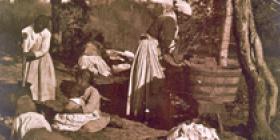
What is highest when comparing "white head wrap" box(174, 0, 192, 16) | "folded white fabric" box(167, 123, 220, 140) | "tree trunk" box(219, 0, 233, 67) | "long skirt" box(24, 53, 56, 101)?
"white head wrap" box(174, 0, 192, 16)

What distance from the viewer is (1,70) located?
8.15m

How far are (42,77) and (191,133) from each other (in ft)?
7.59

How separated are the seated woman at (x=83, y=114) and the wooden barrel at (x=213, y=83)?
4.38ft

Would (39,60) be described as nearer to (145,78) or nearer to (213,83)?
(145,78)

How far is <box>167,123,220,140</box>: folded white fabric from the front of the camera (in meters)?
7.62

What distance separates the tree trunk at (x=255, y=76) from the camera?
25.3 feet

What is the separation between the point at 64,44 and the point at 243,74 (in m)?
2.61

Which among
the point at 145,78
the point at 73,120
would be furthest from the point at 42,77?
the point at 145,78

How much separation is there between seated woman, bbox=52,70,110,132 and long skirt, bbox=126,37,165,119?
469mm

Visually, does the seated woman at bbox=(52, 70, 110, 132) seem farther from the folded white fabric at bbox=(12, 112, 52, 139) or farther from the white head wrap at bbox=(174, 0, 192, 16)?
the white head wrap at bbox=(174, 0, 192, 16)

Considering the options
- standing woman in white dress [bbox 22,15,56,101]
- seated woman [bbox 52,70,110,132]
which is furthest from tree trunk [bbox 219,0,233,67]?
standing woman in white dress [bbox 22,15,56,101]

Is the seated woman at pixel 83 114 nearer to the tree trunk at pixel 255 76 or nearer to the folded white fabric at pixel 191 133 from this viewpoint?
the folded white fabric at pixel 191 133

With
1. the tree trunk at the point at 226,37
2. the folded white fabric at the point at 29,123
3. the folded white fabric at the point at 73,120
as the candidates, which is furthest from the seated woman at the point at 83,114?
the tree trunk at the point at 226,37

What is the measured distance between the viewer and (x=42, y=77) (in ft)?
26.3
